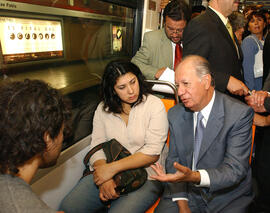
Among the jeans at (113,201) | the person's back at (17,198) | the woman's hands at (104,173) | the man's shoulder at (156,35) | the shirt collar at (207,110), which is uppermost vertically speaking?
the man's shoulder at (156,35)

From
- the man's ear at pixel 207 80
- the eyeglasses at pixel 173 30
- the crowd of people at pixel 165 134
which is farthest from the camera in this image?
the eyeglasses at pixel 173 30

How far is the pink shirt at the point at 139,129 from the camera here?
1.88m

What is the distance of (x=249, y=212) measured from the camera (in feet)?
5.41

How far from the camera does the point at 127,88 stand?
1923mm

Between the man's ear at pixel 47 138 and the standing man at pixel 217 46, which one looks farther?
the standing man at pixel 217 46

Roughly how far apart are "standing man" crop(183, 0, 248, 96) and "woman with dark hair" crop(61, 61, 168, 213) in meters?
0.57

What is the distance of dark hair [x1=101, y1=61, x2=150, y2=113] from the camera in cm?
195

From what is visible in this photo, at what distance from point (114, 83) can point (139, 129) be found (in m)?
0.46

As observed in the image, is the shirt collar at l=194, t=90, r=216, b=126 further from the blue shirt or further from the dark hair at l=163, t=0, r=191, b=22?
the blue shirt

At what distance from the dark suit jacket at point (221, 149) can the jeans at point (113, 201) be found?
14 cm

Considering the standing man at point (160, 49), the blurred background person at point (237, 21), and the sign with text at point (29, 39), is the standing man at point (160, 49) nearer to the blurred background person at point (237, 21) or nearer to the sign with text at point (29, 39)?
the sign with text at point (29, 39)

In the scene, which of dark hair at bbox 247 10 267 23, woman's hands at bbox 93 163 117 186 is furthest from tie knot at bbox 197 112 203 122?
dark hair at bbox 247 10 267 23

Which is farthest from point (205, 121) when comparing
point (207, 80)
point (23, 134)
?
point (23, 134)

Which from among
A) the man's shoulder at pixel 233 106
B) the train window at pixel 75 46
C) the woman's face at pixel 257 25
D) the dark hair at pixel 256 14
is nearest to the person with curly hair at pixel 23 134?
the train window at pixel 75 46
